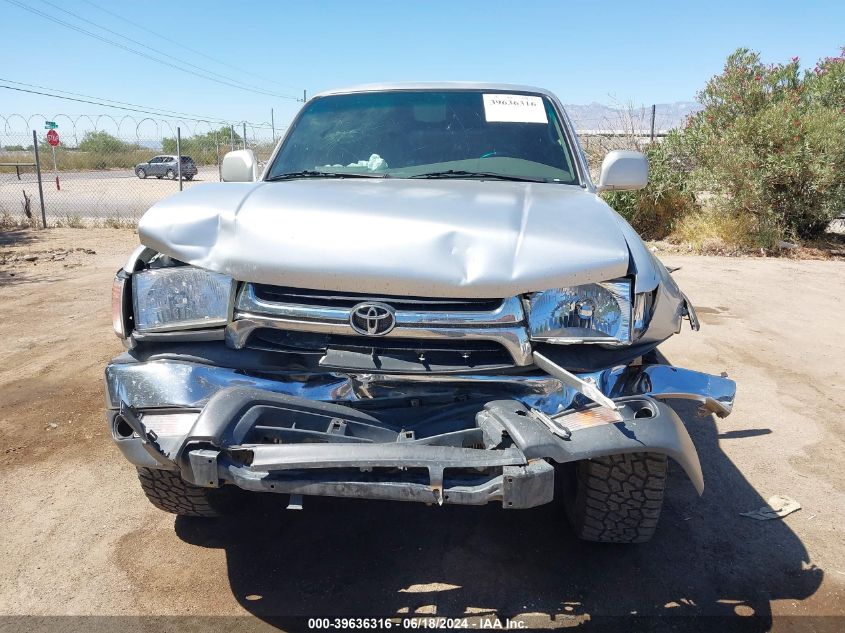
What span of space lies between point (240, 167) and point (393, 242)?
1.94 meters

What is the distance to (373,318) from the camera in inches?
89.2

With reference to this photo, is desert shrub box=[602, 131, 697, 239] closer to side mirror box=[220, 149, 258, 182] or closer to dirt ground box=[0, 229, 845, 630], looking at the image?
dirt ground box=[0, 229, 845, 630]

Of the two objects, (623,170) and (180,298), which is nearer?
(180,298)

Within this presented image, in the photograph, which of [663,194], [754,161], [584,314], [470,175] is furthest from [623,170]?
[663,194]

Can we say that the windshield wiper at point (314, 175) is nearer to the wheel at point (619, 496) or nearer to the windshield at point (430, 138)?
the windshield at point (430, 138)

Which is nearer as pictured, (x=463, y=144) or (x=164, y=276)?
(x=164, y=276)

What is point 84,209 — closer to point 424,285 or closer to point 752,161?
point 752,161

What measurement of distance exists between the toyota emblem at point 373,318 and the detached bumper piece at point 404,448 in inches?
12.0

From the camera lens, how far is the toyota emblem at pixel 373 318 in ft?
7.46

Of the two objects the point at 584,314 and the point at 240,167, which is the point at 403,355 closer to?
the point at 584,314

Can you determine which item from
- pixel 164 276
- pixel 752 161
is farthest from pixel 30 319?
pixel 752 161

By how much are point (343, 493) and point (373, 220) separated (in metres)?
0.95

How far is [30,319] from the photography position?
6.24 metres

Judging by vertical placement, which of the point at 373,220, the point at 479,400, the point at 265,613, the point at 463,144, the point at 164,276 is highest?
the point at 463,144
